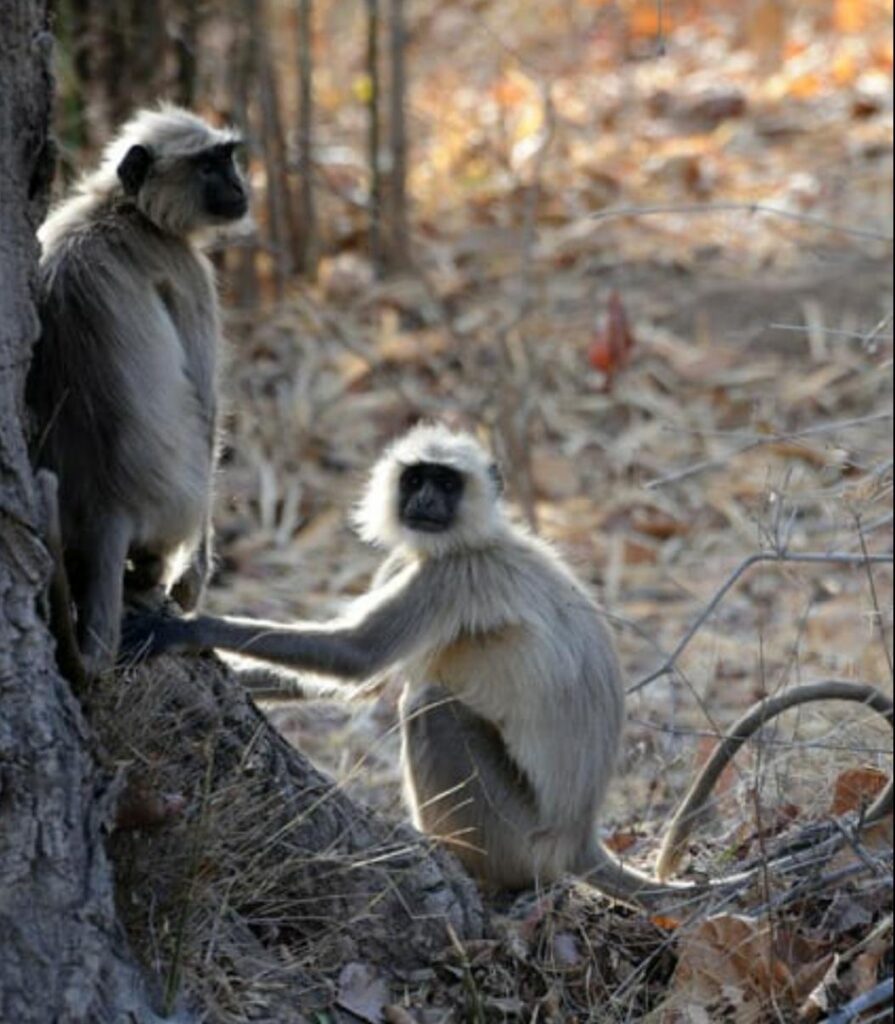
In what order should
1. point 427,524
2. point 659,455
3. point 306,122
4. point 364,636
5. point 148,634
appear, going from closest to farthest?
point 148,634 < point 364,636 < point 427,524 < point 659,455 < point 306,122

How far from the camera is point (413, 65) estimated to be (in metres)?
14.0

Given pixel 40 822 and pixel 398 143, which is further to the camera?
pixel 398 143

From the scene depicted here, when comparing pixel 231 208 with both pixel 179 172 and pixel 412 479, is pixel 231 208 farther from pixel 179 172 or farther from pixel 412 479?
pixel 412 479

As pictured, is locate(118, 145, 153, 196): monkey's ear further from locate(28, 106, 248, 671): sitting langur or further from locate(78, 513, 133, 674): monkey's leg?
locate(78, 513, 133, 674): monkey's leg

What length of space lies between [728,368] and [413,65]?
16.4 ft

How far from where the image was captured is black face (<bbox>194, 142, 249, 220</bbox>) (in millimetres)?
4766

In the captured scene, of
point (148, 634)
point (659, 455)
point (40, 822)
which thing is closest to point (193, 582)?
point (148, 634)

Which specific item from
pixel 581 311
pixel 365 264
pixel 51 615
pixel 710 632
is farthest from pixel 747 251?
pixel 51 615

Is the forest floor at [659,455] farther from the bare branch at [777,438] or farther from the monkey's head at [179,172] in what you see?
the monkey's head at [179,172]

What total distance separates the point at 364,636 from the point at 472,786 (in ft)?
1.39

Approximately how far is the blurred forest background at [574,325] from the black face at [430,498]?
0.84 meters

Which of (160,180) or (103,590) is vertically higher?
(160,180)

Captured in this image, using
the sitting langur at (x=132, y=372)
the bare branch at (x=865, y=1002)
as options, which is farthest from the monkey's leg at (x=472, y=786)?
the bare branch at (x=865, y=1002)

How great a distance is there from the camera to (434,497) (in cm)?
504
